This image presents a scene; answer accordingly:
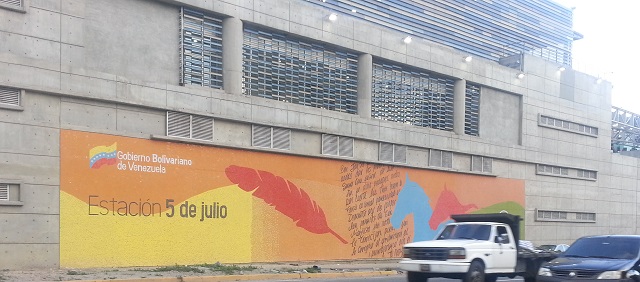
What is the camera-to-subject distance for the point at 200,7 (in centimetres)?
2322

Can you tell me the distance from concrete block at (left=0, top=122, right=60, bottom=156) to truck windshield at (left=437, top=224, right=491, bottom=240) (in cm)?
1071

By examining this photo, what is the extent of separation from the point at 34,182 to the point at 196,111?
18.9 feet

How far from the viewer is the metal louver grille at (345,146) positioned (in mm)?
27984

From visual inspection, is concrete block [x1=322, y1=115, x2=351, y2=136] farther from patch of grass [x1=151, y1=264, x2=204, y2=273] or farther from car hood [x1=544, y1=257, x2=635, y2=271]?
car hood [x1=544, y1=257, x2=635, y2=271]

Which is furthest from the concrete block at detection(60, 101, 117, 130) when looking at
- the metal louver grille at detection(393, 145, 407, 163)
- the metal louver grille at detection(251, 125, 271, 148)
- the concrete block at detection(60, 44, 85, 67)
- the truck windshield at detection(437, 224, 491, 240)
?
the metal louver grille at detection(393, 145, 407, 163)

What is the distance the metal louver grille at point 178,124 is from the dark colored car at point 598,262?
1268cm

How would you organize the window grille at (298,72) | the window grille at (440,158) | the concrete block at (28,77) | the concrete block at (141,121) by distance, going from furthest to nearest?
the window grille at (440,158), the window grille at (298,72), the concrete block at (141,121), the concrete block at (28,77)

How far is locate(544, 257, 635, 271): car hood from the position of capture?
503 inches

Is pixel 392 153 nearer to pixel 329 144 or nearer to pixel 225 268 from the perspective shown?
pixel 329 144

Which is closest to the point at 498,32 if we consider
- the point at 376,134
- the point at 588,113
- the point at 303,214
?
the point at 588,113

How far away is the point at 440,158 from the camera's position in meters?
32.9

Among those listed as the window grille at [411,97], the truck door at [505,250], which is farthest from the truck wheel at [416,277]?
the window grille at [411,97]

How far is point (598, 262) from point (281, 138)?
14.4m

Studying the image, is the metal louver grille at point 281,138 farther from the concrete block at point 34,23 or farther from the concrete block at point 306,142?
the concrete block at point 34,23
